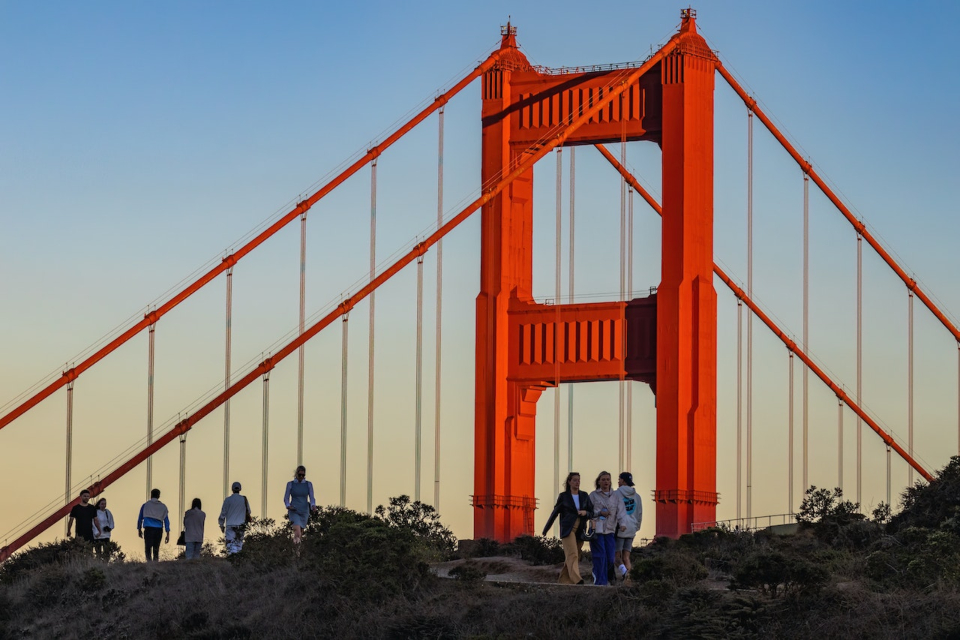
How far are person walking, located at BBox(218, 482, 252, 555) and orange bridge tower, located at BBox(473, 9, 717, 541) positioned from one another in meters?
14.9

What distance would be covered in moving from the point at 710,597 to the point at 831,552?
5101 mm

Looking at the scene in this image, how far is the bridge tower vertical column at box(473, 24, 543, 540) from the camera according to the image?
170 ft

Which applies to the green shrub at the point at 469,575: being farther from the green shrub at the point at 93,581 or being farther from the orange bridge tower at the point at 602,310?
the orange bridge tower at the point at 602,310

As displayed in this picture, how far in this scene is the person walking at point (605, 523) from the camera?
30.5m

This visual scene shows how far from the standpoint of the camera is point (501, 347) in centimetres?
5256

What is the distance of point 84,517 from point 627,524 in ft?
34.7

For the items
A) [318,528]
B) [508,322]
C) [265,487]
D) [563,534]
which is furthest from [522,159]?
[563,534]

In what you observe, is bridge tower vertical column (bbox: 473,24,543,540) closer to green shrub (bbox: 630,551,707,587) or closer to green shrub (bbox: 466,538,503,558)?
green shrub (bbox: 466,538,503,558)

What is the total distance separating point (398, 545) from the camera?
108 ft

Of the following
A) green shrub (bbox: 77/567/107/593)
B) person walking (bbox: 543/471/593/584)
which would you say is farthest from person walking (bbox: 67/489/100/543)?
person walking (bbox: 543/471/593/584)

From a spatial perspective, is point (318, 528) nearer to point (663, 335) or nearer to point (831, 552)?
point (831, 552)

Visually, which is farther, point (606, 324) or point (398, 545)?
point (606, 324)

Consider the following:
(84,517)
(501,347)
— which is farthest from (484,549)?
(84,517)

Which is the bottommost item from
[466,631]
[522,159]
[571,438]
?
[466,631]
